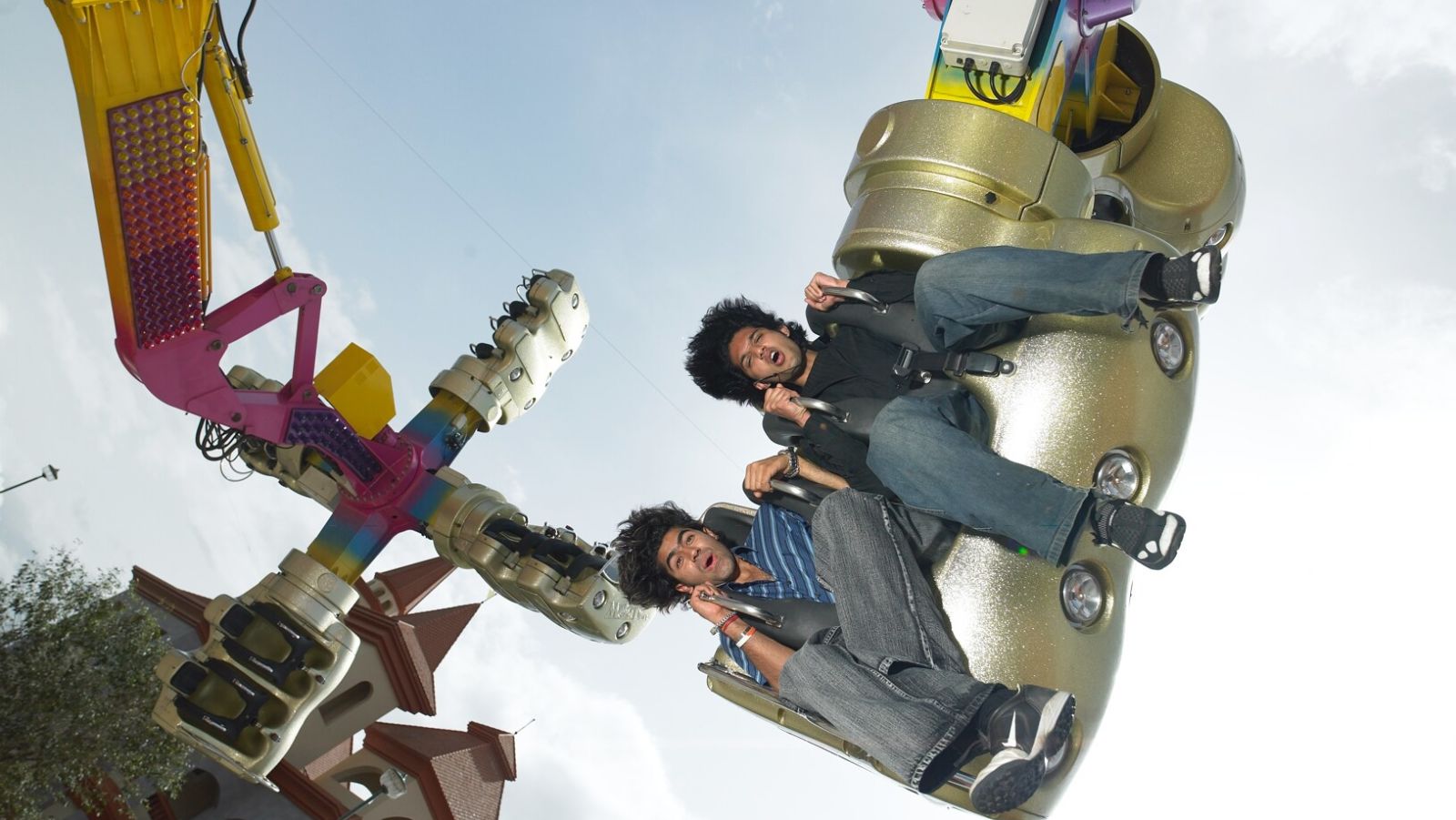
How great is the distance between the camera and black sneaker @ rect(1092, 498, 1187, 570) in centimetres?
330

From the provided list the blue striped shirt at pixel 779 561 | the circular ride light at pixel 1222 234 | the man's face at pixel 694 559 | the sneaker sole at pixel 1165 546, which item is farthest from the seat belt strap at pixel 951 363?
the circular ride light at pixel 1222 234

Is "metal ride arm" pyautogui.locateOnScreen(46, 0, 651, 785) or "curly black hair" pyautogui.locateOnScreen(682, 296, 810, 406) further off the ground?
"curly black hair" pyautogui.locateOnScreen(682, 296, 810, 406)

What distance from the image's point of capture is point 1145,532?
3.31m

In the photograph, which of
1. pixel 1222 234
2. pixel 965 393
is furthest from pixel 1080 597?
pixel 1222 234

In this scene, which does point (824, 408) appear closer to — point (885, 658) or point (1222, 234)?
point (885, 658)

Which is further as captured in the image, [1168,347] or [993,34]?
[993,34]

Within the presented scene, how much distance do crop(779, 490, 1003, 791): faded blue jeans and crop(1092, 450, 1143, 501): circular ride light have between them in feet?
1.92

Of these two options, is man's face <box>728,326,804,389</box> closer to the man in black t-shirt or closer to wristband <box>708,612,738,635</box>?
the man in black t-shirt

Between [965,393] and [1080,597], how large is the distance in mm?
781

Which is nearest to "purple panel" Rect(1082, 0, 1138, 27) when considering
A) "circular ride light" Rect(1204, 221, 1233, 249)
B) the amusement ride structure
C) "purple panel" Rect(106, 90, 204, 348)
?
the amusement ride structure

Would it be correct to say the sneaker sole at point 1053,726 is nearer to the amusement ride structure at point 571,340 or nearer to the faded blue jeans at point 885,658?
the faded blue jeans at point 885,658

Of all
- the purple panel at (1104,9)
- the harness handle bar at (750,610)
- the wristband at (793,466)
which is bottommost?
the harness handle bar at (750,610)

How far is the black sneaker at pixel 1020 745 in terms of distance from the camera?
3.12 meters

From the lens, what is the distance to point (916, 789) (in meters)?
3.40
